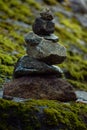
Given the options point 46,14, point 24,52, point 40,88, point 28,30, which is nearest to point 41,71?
point 40,88

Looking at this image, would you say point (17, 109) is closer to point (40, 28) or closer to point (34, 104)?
point (34, 104)

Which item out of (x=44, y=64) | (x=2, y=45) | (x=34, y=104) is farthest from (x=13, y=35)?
(x=34, y=104)

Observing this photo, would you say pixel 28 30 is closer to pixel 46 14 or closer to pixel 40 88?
pixel 46 14

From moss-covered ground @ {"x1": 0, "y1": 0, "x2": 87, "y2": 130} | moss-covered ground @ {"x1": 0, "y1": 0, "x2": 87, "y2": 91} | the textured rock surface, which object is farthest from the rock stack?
moss-covered ground @ {"x1": 0, "y1": 0, "x2": 87, "y2": 91}

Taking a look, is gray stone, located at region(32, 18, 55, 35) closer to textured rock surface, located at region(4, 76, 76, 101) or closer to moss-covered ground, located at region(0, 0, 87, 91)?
textured rock surface, located at region(4, 76, 76, 101)

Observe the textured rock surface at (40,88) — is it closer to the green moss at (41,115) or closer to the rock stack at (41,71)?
the rock stack at (41,71)
